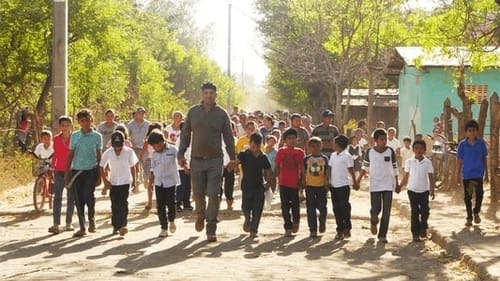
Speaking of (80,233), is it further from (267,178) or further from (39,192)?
(39,192)

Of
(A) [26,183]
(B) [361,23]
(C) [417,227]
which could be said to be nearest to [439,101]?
(B) [361,23]

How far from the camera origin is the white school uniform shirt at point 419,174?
12.7 metres

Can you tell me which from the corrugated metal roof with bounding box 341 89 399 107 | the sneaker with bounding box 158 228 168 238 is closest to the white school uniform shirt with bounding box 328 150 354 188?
the sneaker with bounding box 158 228 168 238

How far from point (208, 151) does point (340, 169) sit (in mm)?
1921

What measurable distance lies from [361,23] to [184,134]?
19.6 m

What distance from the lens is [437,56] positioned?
2358 cm

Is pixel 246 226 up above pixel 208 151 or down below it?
below

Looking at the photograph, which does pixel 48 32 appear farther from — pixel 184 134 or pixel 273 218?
pixel 184 134

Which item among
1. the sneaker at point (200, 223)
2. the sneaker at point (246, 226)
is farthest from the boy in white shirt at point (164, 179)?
the sneaker at point (246, 226)

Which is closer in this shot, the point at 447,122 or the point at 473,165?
the point at 473,165

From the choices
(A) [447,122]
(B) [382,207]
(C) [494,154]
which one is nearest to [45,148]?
(B) [382,207]

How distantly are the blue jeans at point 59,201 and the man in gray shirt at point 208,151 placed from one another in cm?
183

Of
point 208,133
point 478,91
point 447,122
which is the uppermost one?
point 478,91

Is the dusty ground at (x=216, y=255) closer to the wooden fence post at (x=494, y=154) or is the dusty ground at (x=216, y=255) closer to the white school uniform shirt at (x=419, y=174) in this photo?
the white school uniform shirt at (x=419, y=174)
